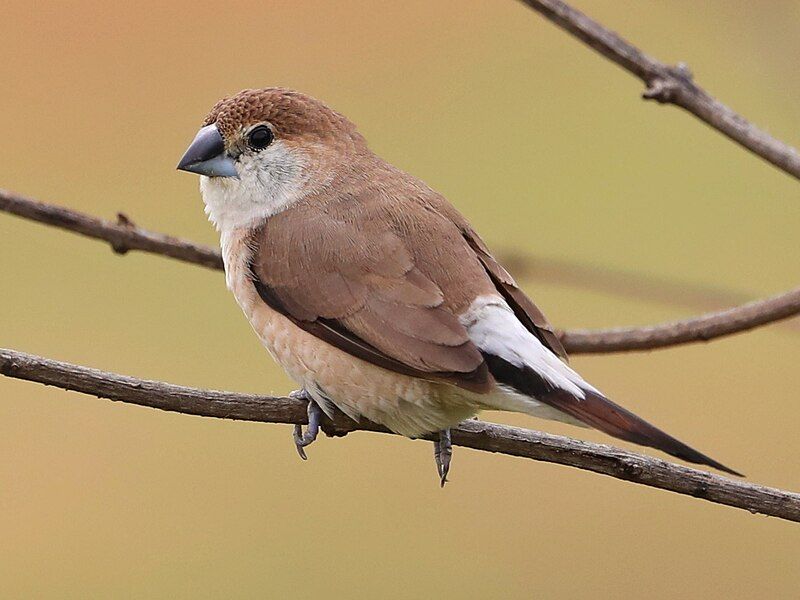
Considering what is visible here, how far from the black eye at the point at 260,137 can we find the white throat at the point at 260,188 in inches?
0.9

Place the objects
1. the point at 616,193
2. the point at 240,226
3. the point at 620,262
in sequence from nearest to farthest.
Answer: the point at 240,226 < the point at 620,262 < the point at 616,193

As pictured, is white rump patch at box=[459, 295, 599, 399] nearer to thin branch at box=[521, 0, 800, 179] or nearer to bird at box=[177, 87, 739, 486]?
bird at box=[177, 87, 739, 486]

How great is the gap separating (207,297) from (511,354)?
4.71m

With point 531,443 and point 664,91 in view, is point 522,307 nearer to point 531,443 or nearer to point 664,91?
point 531,443

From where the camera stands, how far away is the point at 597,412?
2742mm

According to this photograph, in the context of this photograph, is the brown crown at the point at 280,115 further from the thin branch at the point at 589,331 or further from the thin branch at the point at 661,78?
the thin branch at the point at 661,78

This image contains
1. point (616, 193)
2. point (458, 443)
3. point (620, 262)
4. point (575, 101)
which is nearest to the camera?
point (458, 443)

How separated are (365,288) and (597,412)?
826 millimetres

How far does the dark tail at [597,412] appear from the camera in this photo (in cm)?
→ 257

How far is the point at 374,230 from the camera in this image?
3.42 metres

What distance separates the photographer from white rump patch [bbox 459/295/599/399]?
2908mm

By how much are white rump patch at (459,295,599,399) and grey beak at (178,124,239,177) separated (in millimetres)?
946

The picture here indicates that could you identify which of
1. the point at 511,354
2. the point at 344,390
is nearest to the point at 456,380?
the point at 511,354

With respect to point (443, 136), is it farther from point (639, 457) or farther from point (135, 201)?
point (639, 457)
